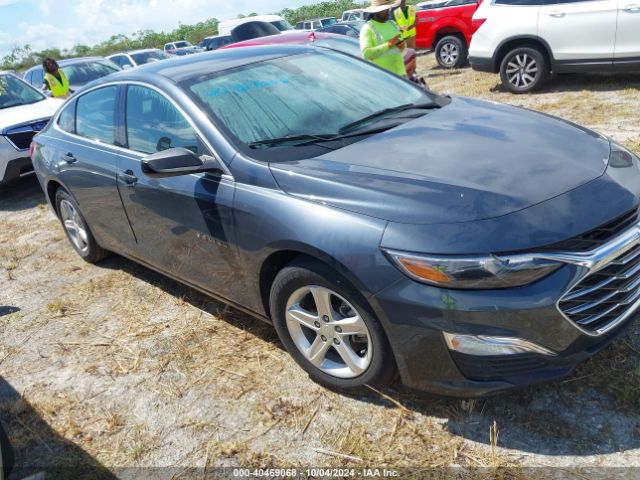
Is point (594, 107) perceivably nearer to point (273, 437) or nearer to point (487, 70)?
point (487, 70)

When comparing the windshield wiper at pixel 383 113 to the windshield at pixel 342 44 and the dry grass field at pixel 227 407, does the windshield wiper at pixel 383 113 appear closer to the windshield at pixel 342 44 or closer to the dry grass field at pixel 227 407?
the dry grass field at pixel 227 407

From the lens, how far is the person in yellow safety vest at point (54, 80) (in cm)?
920

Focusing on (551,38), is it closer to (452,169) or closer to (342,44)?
(342,44)

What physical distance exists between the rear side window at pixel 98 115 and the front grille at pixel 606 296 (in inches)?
120

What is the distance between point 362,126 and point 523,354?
1.56 metres

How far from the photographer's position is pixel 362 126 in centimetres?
319

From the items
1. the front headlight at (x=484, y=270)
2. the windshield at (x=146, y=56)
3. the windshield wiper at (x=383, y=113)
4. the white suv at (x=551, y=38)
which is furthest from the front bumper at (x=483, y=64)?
the windshield at (x=146, y=56)

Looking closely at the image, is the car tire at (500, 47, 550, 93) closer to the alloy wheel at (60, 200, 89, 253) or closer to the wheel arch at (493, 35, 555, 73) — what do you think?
the wheel arch at (493, 35, 555, 73)

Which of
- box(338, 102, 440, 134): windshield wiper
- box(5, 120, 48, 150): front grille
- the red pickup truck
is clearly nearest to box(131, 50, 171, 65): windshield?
the red pickup truck

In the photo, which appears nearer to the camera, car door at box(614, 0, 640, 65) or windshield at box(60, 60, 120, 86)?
car door at box(614, 0, 640, 65)

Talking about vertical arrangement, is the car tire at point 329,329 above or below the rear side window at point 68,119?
below

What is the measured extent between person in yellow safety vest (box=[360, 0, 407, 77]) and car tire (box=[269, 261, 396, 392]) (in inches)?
140

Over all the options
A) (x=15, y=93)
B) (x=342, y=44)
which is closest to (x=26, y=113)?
(x=15, y=93)

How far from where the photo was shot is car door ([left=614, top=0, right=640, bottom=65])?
24.0 feet
